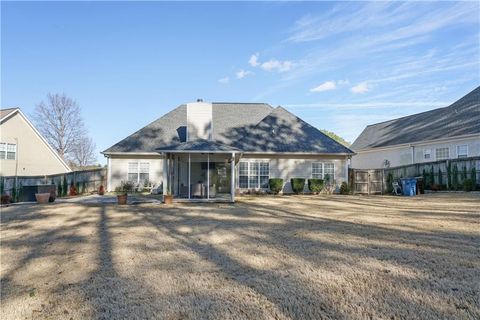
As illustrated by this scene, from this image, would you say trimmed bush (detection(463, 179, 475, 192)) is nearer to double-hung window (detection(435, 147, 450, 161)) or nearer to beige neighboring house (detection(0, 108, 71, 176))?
double-hung window (detection(435, 147, 450, 161))

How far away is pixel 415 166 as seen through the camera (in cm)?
2084

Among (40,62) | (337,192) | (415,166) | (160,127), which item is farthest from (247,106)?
(40,62)

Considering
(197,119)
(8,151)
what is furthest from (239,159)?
(8,151)

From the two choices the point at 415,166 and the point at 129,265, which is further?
the point at 415,166

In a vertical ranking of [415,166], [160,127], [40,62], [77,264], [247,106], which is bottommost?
[77,264]

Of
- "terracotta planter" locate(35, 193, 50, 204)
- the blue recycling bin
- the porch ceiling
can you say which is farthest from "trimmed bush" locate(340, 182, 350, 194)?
"terracotta planter" locate(35, 193, 50, 204)

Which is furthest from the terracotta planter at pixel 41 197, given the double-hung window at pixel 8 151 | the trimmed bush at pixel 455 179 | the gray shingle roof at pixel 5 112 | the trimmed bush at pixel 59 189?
the trimmed bush at pixel 455 179

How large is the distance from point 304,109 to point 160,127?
17.4 m

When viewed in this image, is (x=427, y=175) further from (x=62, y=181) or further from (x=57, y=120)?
(x=57, y=120)

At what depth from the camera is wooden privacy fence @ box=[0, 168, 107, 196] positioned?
15.9m

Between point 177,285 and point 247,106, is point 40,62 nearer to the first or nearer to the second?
point 247,106

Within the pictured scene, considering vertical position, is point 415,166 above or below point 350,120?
below

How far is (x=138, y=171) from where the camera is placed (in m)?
21.3

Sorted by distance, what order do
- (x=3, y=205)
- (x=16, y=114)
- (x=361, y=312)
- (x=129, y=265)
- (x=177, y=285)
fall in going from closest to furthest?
(x=361, y=312)
(x=177, y=285)
(x=129, y=265)
(x=3, y=205)
(x=16, y=114)
